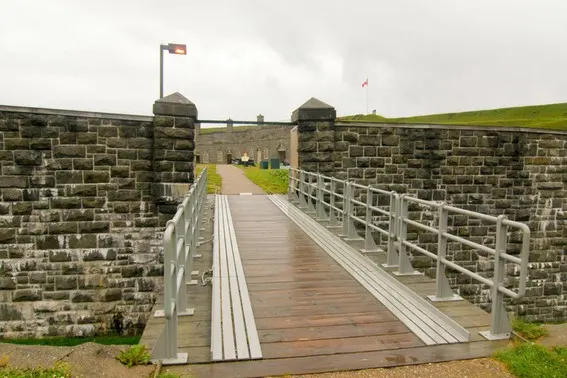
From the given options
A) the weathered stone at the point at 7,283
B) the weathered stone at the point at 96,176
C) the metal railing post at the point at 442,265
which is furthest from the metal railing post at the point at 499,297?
the weathered stone at the point at 7,283

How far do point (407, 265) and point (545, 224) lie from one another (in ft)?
28.8

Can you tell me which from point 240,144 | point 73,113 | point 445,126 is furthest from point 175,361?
point 240,144

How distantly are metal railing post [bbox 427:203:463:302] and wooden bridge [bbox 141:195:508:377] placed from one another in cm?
14

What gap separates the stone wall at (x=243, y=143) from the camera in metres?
43.8

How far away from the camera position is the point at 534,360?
3.62 meters

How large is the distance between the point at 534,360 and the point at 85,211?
31.2 feet

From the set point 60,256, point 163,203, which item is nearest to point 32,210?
point 60,256

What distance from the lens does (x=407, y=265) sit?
6.12 m

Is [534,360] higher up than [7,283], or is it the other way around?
[534,360]

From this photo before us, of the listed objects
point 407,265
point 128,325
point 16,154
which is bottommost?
point 128,325

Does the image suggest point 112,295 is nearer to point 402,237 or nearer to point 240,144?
point 402,237

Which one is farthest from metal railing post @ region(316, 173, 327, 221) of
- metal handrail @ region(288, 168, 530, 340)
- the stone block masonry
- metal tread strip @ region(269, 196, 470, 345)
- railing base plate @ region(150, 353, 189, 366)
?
railing base plate @ region(150, 353, 189, 366)

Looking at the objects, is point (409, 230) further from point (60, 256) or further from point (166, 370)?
point (166, 370)

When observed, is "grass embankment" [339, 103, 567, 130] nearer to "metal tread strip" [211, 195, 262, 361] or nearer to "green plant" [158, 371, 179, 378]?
"metal tread strip" [211, 195, 262, 361]
